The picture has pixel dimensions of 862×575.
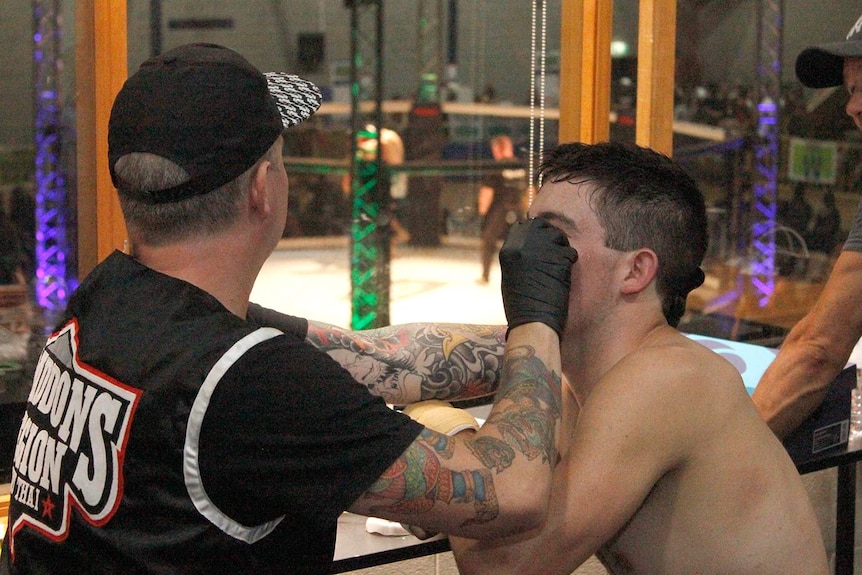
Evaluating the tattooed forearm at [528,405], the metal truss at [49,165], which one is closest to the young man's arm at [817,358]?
the tattooed forearm at [528,405]

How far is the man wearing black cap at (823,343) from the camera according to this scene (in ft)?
6.45

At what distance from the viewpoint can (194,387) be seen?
3.37 ft

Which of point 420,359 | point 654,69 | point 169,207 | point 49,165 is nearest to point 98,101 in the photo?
point 49,165

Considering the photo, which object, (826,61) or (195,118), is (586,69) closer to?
(826,61)

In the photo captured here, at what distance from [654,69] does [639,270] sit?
1.41m

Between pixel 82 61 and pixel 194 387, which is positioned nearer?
pixel 194 387

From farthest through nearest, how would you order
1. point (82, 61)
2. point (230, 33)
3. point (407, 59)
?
point (407, 59)
point (230, 33)
point (82, 61)

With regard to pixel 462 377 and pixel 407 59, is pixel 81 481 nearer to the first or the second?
pixel 462 377

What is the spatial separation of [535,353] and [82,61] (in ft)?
4.27

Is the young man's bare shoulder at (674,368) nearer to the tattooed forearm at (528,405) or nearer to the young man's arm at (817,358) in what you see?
the tattooed forearm at (528,405)

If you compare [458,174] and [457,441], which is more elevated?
[458,174]

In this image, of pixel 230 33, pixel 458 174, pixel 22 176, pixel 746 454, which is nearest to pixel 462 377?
pixel 746 454

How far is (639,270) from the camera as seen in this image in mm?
1494

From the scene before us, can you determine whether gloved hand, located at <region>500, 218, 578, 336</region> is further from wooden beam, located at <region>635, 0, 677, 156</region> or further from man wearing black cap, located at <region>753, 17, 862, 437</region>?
wooden beam, located at <region>635, 0, 677, 156</region>
